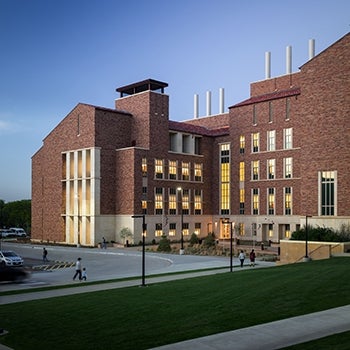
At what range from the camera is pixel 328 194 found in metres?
50.5

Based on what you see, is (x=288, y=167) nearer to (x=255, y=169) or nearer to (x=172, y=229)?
(x=255, y=169)

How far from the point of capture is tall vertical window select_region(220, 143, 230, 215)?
78438 mm

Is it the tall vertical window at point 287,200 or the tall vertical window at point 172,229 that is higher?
the tall vertical window at point 287,200

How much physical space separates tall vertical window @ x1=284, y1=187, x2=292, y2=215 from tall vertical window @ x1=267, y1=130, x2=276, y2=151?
6.71 metres

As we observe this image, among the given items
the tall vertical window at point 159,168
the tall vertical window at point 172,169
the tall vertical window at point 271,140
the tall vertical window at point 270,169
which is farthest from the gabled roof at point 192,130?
the tall vertical window at point 270,169

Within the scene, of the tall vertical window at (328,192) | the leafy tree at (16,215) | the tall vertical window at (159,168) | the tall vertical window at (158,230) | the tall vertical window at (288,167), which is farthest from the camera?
the leafy tree at (16,215)

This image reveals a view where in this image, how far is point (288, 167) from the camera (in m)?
67.8

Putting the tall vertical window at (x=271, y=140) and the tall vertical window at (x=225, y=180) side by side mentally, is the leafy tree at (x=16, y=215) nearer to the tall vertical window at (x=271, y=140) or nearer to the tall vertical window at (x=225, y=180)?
the tall vertical window at (x=225, y=180)

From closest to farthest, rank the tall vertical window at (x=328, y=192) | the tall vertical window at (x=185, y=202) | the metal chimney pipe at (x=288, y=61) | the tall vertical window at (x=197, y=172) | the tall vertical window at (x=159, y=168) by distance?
the tall vertical window at (x=328, y=192) < the tall vertical window at (x=159, y=168) < the tall vertical window at (x=185, y=202) < the tall vertical window at (x=197, y=172) < the metal chimney pipe at (x=288, y=61)

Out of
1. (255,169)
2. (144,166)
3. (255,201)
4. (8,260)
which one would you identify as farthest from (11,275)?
(255,169)

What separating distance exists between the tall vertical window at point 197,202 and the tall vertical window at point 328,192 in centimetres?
3025

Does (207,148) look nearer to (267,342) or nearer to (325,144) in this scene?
(325,144)

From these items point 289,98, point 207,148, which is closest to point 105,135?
point 207,148

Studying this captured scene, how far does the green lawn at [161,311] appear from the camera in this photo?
45.9 feet
